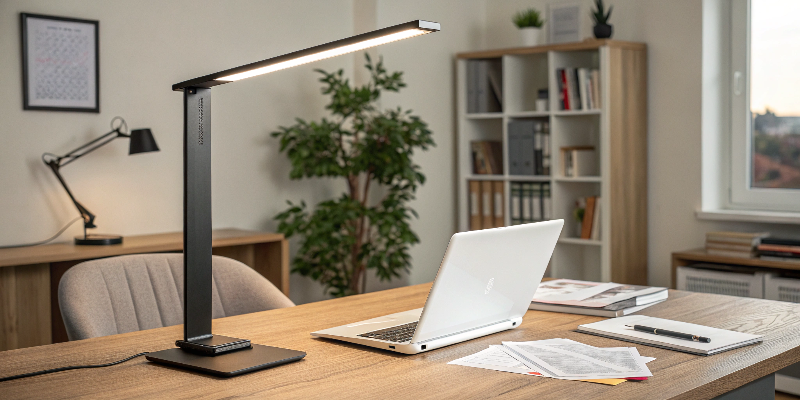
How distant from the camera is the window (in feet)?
12.6

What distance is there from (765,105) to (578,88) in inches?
38.3

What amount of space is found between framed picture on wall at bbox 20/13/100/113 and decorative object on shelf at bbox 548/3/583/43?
251cm

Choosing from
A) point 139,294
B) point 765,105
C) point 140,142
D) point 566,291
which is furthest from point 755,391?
point 765,105

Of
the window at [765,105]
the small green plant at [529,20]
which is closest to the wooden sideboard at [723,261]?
the window at [765,105]

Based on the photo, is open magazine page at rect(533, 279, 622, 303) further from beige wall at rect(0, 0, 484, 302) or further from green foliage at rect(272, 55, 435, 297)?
beige wall at rect(0, 0, 484, 302)

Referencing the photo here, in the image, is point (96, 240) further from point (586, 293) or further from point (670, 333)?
point (670, 333)

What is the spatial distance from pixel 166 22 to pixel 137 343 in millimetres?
2467

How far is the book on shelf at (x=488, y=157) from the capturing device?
461cm

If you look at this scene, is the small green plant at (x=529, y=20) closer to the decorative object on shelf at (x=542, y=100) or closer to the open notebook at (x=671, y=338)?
the decorative object on shelf at (x=542, y=100)

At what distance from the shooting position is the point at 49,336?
2883 mm

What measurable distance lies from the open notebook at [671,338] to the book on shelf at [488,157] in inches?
116

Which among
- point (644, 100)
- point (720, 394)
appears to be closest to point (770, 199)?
point (644, 100)

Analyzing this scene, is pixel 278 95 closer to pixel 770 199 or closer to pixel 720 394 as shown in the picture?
pixel 770 199

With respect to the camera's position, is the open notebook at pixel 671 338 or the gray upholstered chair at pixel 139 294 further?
the gray upholstered chair at pixel 139 294
